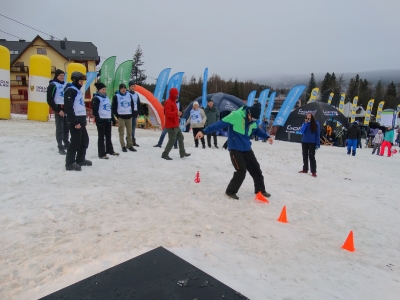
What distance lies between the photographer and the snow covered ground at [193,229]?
2.68m

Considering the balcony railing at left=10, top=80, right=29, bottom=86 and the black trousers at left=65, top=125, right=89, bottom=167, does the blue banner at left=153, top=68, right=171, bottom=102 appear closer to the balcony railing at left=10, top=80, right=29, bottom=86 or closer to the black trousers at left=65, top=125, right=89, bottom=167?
the black trousers at left=65, top=125, right=89, bottom=167

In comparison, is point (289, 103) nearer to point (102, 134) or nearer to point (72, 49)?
point (102, 134)

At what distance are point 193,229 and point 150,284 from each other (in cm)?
136

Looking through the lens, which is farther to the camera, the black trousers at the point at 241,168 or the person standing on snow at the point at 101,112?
the person standing on snow at the point at 101,112

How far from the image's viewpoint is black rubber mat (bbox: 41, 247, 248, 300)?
85.6 inches

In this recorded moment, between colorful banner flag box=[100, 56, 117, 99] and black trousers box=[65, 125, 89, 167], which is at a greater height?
colorful banner flag box=[100, 56, 117, 99]

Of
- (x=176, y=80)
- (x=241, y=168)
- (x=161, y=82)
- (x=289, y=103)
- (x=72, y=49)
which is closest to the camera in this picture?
(x=241, y=168)

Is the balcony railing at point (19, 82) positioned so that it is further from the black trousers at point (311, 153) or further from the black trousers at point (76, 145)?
the black trousers at point (311, 153)

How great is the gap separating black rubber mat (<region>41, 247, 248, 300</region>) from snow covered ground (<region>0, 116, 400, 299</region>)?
0.16 metres

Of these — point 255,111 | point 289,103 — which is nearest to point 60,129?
point 255,111

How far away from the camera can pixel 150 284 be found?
2318 millimetres

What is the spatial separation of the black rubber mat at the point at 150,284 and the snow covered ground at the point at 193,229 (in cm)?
16

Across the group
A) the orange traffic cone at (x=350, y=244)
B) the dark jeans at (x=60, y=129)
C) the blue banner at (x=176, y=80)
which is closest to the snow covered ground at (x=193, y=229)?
the orange traffic cone at (x=350, y=244)

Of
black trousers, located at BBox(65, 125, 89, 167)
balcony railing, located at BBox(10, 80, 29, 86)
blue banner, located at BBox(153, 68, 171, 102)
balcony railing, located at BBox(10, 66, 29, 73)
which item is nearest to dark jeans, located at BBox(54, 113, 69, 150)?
black trousers, located at BBox(65, 125, 89, 167)
